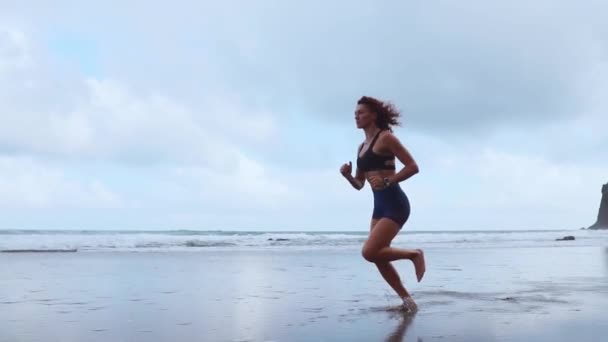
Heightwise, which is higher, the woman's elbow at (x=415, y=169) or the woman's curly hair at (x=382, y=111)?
the woman's curly hair at (x=382, y=111)

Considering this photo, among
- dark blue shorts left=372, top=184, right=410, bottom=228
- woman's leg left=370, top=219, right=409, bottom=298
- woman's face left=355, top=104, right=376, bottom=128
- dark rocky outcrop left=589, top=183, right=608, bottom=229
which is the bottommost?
woman's leg left=370, top=219, right=409, bottom=298

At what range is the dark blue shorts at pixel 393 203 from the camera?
5234mm

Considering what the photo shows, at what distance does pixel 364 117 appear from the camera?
213 inches

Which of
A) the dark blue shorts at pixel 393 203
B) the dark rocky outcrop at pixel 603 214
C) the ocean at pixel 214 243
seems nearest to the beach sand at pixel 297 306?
the dark blue shorts at pixel 393 203

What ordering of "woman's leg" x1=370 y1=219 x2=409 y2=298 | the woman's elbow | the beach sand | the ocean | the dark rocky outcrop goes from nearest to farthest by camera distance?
the beach sand, the woman's elbow, "woman's leg" x1=370 y1=219 x2=409 y2=298, the ocean, the dark rocky outcrop

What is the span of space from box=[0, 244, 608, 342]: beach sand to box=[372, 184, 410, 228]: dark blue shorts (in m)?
0.77

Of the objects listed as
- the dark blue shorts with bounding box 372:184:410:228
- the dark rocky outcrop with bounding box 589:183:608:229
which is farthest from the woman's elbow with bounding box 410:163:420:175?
the dark rocky outcrop with bounding box 589:183:608:229

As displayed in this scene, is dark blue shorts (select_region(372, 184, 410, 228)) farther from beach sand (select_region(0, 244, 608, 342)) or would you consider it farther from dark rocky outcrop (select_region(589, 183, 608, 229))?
dark rocky outcrop (select_region(589, 183, 608, 229))

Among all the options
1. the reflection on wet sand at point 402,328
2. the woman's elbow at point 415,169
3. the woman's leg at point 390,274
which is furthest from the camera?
the woman's leg at point 390,274

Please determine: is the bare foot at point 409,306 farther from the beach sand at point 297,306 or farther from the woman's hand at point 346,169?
the woman's hand at point 346,169

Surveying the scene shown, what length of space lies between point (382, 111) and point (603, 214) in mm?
83971

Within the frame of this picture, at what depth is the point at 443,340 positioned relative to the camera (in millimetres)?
3867

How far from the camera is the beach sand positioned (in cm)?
418

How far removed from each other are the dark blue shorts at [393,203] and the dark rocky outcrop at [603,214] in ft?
270
